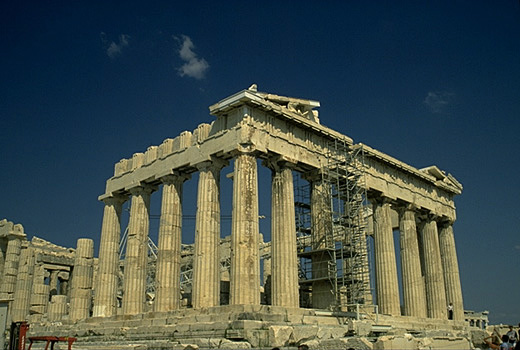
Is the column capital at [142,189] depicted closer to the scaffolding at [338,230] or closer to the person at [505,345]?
the scaffolding at [338,230]

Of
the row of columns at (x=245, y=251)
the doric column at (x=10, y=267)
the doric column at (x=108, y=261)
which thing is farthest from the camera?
the doric column at (x=10, y=267)

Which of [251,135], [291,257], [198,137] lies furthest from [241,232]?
[198,137]

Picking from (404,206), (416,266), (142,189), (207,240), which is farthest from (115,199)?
(416,266)

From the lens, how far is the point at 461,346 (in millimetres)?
20031

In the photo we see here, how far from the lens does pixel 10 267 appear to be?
40406 mm

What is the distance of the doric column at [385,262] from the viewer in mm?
31328

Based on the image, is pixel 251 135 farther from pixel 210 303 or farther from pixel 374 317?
pixel 374 317

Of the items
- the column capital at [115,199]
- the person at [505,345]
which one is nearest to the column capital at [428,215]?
the column capital at [115,199]

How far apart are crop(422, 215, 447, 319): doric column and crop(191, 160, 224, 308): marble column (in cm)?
1647

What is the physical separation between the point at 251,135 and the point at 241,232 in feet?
14.7

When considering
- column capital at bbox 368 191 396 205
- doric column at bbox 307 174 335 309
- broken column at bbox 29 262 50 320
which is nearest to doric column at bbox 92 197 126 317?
doric column at bbox 307 174 335 309

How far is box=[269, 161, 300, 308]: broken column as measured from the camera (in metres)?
25.2

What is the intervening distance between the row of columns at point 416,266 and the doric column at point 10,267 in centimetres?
2529

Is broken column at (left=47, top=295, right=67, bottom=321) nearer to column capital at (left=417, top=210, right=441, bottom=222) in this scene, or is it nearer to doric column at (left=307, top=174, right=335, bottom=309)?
doric column at (left=307, top=174, right=335, bottom=309)
